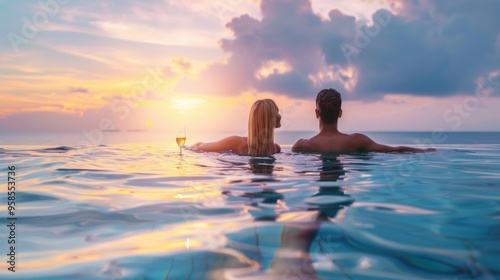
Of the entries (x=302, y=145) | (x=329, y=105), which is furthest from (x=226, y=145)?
(x=329, y=105)

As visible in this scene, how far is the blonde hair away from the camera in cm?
798

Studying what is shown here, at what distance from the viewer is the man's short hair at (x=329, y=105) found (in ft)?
29.0

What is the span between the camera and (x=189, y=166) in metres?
7.09

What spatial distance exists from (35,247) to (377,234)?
256cm

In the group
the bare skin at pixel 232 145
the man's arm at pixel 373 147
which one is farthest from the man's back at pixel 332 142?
the bare skin at pixel 232 145

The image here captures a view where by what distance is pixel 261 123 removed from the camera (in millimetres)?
7984

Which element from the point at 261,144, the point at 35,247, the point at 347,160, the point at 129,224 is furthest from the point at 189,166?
the point at 35,247

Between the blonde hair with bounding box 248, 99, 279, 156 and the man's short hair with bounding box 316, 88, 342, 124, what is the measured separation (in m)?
1.43

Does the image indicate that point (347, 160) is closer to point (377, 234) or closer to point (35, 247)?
point (377, 234)

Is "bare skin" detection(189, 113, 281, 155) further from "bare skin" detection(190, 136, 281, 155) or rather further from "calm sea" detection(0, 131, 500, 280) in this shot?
"calm sea" detection(0, 131, 500, 280)

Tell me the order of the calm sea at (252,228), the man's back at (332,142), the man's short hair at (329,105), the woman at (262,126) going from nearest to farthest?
1. the calm sea at (252,228)
2. the woman at (262,126)
3. the man's short hair at (329,105)
4. the man's back at (332,142)

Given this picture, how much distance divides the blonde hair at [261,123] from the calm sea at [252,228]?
2.56 m

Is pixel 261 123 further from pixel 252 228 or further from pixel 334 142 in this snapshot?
pixel 252 228

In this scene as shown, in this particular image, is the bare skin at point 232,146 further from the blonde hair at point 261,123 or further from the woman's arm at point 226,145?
the blonde hair at point 261,123
